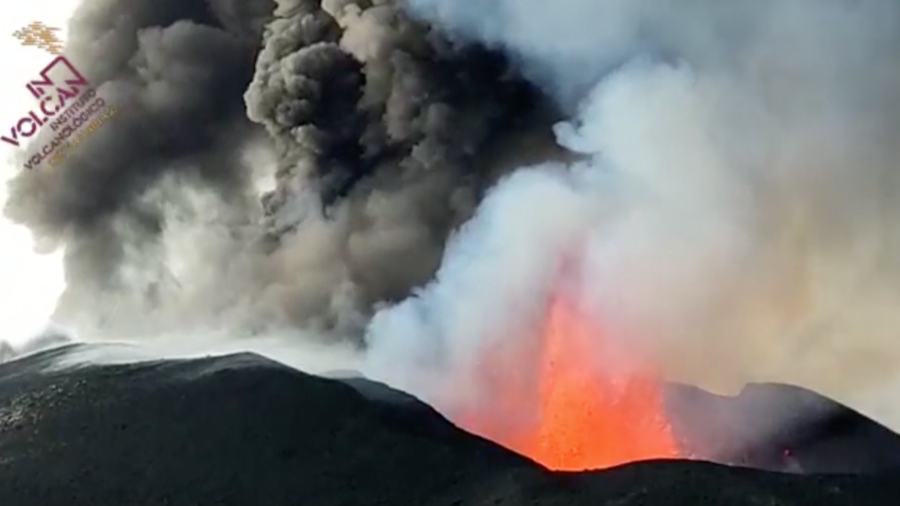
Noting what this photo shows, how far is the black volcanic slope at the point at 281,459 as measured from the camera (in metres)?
18.3

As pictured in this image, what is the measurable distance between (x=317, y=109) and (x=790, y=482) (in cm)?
2053

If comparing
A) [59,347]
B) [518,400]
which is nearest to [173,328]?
[59,347]

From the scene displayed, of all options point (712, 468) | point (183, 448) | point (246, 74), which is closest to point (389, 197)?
point (246, 74)

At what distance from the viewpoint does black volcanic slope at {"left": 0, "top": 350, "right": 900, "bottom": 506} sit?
18297mm

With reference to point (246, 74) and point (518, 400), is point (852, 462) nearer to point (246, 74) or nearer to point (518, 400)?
point (518, 400)

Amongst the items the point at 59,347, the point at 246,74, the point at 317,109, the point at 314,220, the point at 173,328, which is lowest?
the point at 59,347

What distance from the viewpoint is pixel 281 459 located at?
20.2 meters

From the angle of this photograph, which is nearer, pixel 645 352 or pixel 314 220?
pixel 645 352

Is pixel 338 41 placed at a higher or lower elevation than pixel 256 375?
higher

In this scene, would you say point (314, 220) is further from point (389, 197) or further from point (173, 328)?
point (173, 328)

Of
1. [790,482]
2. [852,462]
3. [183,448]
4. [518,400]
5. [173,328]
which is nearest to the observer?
[790,482]

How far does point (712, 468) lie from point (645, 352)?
9.36 metres

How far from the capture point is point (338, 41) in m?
35.0

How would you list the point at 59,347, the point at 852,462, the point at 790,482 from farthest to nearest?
1. the point at 59,347
2. the point at 852,462
3. the point at 790,482
